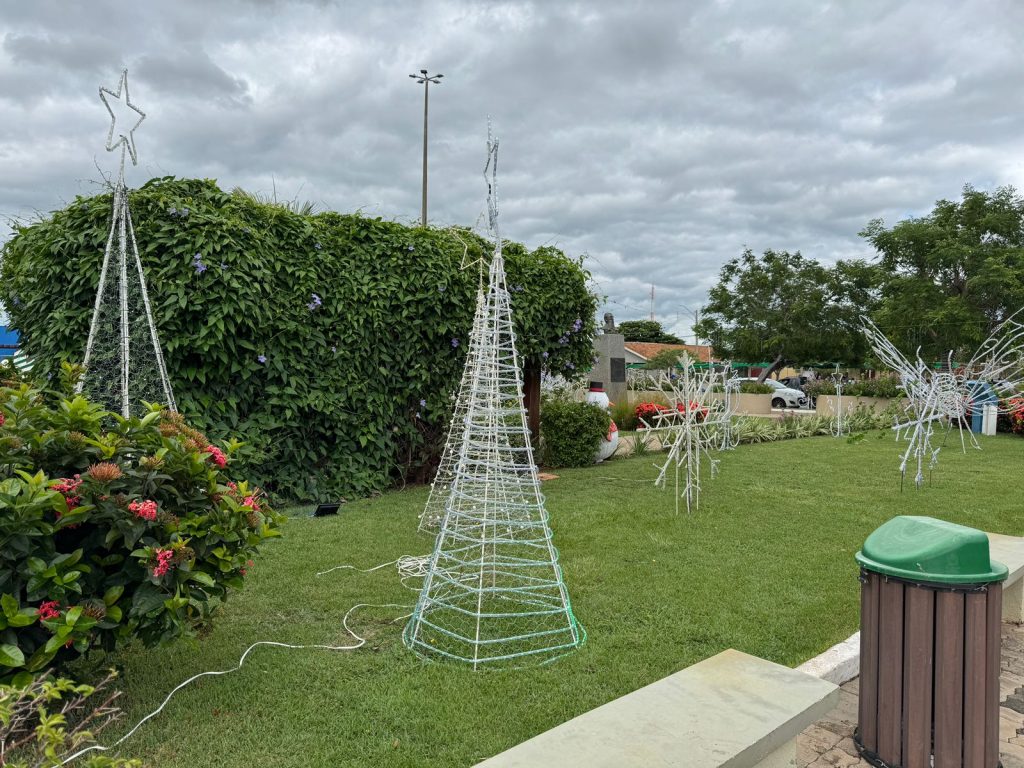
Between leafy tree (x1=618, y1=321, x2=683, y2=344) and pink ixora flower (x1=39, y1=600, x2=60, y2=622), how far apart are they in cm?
6241

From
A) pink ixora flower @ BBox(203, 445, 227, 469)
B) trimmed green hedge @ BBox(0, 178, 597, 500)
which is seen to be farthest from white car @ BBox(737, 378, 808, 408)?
pink ixora flower @ BBox(203, 445, 227, 469)

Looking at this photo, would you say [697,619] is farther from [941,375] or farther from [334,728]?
[941,375]

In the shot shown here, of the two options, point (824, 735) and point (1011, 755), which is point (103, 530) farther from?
point (1011, 755)

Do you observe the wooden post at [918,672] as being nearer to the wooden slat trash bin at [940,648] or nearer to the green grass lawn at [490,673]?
the wooden slat trash bin at [940,648]

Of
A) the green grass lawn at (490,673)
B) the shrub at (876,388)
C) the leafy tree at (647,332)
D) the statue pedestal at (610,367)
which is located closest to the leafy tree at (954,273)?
the shrub at (876,388)

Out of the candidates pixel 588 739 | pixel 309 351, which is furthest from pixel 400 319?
pixel 588 739

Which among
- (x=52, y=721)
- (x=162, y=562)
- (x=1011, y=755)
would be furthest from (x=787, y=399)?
(x=52, y=721)

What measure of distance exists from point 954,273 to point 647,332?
137 feet

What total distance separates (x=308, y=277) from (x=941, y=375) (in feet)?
22.8

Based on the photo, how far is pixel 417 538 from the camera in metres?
5.55

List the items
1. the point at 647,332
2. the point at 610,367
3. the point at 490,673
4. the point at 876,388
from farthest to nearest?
the point at 647,332 → the point at 876,388 → the point at 610,367 → the point at 490,673

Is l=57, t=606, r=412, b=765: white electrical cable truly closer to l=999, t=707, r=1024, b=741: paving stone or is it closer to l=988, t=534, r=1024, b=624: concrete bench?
l=999, t=707, r=1024, b=741: paving stone

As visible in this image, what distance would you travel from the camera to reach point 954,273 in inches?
875

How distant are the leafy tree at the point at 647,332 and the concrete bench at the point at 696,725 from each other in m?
61.8
